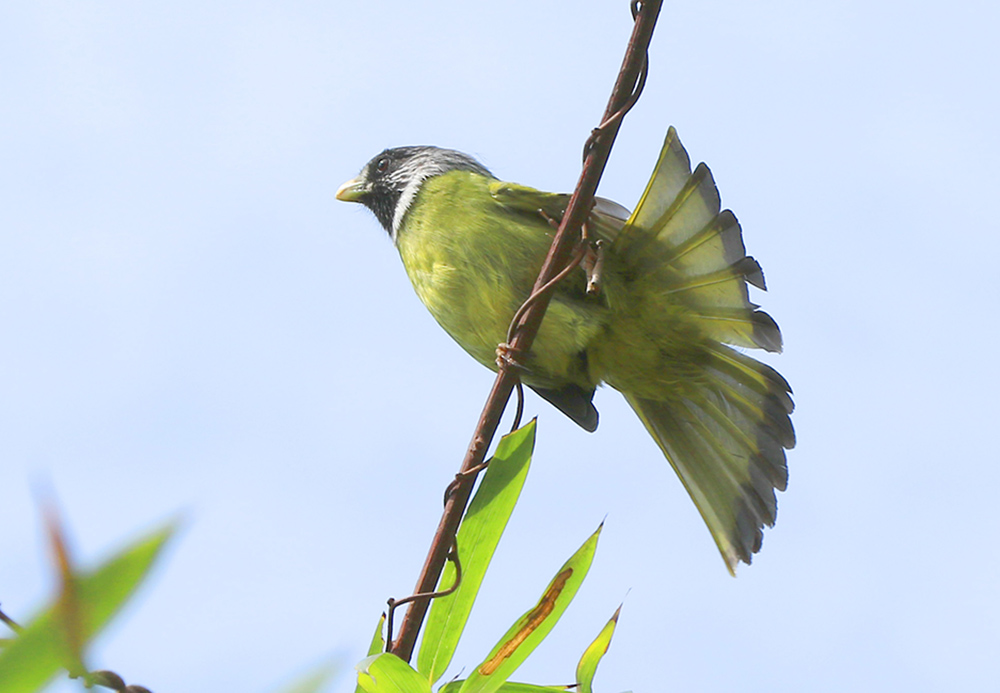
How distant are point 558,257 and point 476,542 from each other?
63 centimetres

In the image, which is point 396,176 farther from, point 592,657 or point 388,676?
point 388,676

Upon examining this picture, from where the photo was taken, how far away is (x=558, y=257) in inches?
83.3

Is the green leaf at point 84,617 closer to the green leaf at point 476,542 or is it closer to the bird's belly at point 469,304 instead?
the green leaf at point 476,542

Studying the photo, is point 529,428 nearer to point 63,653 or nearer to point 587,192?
point 587,192

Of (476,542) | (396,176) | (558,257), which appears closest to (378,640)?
(476,542)

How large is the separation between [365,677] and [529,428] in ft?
2.06

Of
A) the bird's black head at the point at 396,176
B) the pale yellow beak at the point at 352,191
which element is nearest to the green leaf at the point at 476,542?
the bird's black head at the point at 396,176

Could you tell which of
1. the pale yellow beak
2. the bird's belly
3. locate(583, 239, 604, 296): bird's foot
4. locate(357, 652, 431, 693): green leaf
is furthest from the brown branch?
the pale yellow beak

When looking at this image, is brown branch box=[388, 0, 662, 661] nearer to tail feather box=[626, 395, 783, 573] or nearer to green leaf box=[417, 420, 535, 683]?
green leaf box=[417, 420, 535, 683]

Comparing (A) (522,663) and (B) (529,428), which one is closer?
(A) (522,663)

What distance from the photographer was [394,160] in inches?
171

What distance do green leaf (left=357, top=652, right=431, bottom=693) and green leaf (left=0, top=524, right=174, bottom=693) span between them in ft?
3.23

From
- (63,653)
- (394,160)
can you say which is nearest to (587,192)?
(63,653)

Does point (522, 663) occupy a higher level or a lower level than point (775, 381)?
lower
